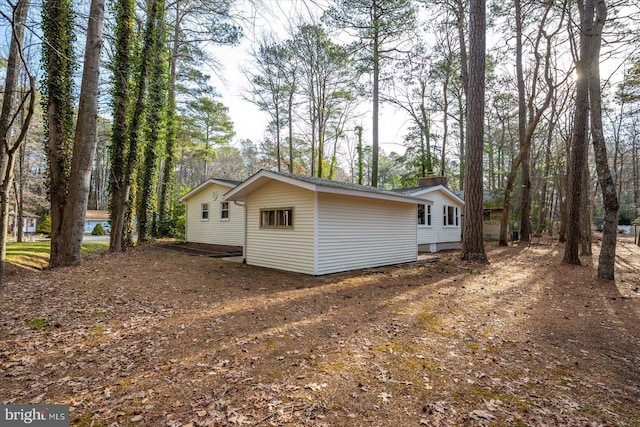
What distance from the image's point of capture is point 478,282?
24.3 ft

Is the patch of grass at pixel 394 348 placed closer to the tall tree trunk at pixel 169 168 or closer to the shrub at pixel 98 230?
the tall tree trunk at pixel 169 168

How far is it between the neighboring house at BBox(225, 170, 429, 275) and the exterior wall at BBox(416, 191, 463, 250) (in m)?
4.80

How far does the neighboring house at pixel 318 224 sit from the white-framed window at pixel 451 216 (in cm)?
676

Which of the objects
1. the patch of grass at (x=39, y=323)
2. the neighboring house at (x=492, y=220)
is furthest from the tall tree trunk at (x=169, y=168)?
the neighboring house at (x=492, y=220)

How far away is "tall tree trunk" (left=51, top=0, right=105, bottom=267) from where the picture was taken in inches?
292

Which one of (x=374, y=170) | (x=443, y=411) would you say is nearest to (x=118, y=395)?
(x=443, y=411)

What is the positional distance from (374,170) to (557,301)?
12.2 metres

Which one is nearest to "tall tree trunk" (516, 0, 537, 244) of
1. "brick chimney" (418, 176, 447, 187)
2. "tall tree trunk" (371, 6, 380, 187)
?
"brick chimney" (418, 176, 447, 187)

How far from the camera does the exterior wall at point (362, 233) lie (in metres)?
7.96

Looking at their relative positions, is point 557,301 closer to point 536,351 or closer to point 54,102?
point 536,351

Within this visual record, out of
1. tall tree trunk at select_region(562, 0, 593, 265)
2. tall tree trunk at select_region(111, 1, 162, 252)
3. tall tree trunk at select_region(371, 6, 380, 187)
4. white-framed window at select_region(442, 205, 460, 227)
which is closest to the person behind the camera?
tall tree trunk at select_region(562, 0, 593, 265)

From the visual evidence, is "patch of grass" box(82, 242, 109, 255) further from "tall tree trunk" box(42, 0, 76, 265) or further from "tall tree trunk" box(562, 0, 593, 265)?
"tall tree trunk" box(562, 0, 593, 265)

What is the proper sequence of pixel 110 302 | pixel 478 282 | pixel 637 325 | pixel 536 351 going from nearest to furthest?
pixel 536 351
pixel 637 325
pixel 110 302
pixel 478 282

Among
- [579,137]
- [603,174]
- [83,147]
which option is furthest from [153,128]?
[579,137]
